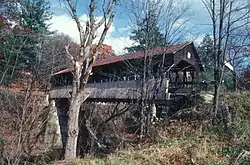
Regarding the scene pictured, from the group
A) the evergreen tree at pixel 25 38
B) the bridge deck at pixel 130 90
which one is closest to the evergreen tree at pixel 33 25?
the evergreen tree at pixel 25 38

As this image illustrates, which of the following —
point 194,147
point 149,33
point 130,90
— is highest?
point 149,33

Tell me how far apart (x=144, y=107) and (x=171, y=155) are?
6.72 m

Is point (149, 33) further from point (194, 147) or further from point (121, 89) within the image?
point (194, 147)

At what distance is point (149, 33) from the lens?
13.8 metres

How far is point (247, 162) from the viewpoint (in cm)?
627

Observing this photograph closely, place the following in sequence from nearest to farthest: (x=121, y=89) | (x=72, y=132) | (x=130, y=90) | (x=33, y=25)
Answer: (x=72, y=132)
(x=130, y=90)
(x=121, y=89)
(x=33, y=25)

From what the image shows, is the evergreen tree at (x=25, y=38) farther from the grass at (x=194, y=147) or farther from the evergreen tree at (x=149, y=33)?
the grass at (x=194, y=147)

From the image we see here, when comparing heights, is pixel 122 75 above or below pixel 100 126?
above

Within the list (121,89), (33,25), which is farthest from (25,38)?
(121,89)

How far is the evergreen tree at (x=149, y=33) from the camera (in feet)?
44.8

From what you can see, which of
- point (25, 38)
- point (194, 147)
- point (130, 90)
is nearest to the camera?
point (194, 147)

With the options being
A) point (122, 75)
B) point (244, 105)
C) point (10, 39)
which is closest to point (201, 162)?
point (244, 105)

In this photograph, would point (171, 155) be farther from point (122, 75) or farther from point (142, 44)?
point (122, 75)

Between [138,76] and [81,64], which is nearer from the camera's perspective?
[81,64]
